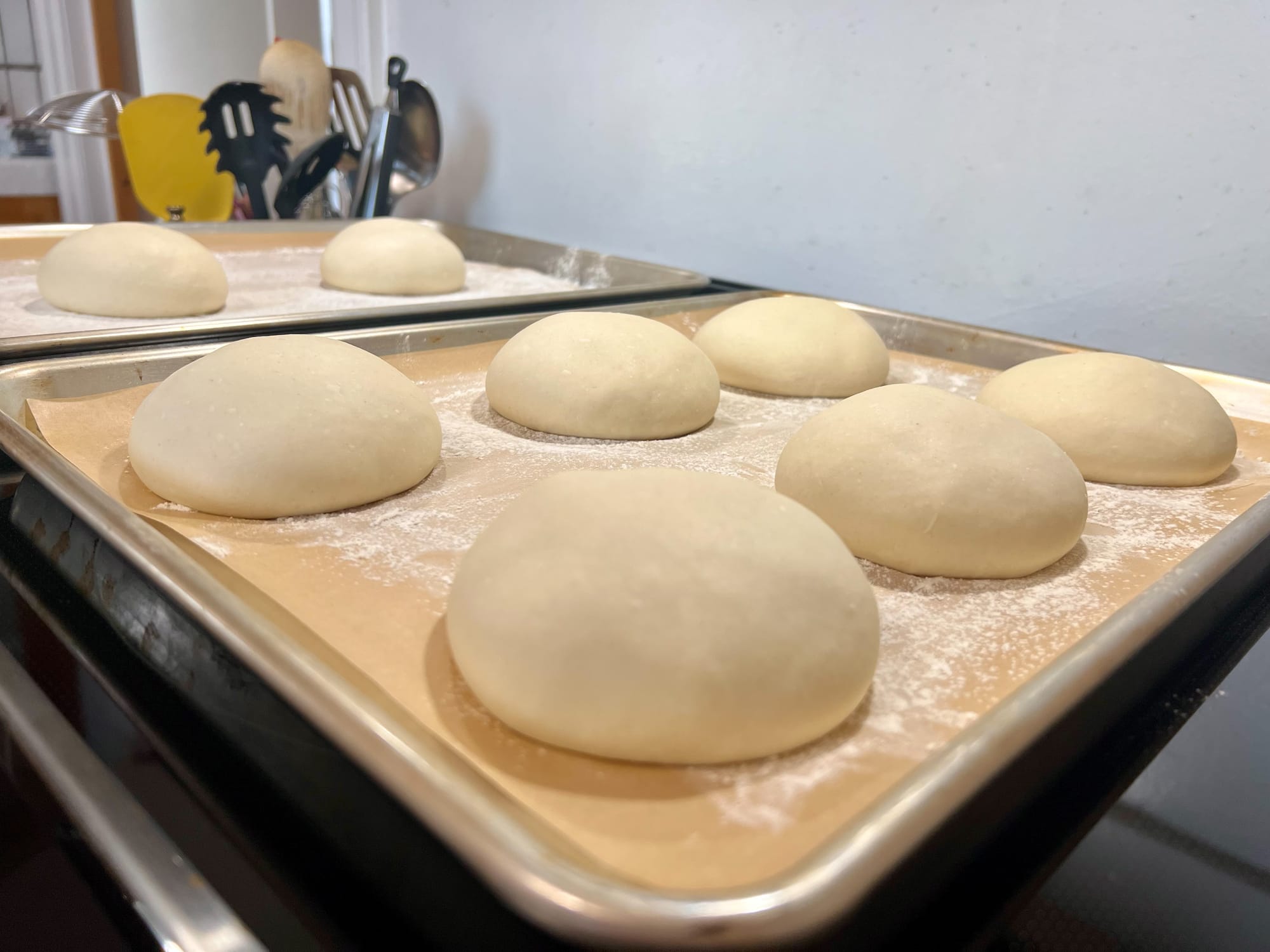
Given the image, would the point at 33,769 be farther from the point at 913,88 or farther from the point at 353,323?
the point at 913,88

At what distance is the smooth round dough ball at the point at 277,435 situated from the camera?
99 cm

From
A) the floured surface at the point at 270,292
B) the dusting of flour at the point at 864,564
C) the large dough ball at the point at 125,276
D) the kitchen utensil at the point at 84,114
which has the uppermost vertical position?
the kitchen utensil at the point at 84,114

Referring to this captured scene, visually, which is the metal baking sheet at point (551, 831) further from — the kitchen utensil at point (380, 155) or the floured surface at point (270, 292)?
the kitchen utensil at point (380, 155)

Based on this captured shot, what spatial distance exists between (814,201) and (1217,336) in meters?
0.87

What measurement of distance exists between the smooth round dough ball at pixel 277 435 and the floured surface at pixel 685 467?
3 cm

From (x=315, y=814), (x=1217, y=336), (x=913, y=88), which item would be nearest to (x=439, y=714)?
(x=315, y=814)

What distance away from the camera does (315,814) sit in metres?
0.60

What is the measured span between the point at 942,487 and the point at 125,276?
4.88 ft

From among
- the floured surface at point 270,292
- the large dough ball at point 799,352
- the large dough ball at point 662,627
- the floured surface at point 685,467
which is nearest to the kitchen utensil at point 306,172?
the floured surface at point 270,292

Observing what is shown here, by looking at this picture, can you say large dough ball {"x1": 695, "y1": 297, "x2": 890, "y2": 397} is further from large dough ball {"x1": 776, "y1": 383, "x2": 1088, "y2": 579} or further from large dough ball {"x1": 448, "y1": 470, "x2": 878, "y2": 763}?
large dough ball {"x1": 448, "y1": 470, "x2": 878, "y2": 763}

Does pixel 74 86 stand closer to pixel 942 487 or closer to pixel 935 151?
pixel 935 151

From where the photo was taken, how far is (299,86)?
2699 millimetres

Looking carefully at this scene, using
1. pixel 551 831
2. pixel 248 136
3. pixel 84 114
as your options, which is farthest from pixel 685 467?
pixel 84 114

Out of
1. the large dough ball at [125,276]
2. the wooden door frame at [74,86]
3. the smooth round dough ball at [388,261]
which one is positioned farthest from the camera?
the wooden door frame at [74,86]
